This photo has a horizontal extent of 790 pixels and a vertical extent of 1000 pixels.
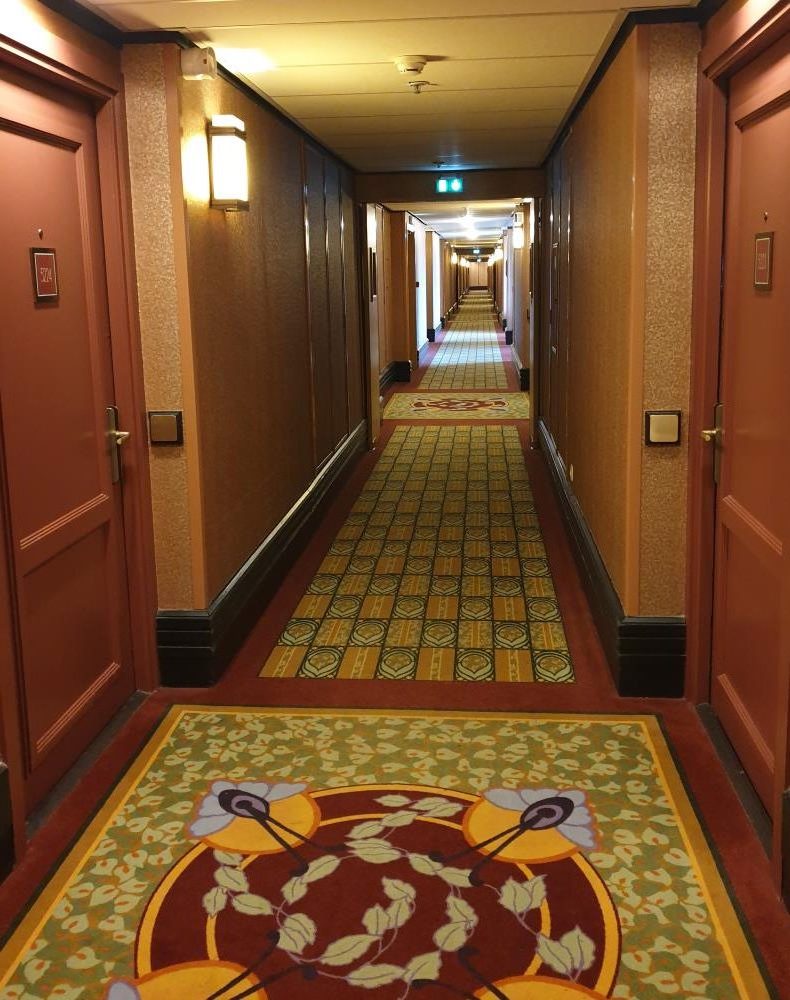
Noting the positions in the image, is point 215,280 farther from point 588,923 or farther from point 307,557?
point 588,923

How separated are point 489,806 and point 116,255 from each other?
2317 mm

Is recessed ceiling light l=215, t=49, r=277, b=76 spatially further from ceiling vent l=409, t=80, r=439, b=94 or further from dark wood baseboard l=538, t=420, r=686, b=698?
dark wood baseboard l=538, t=420, r=686, b=698

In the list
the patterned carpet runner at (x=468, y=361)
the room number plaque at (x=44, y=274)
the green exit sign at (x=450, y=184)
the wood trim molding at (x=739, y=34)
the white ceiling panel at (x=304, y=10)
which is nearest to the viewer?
the wood trim molding at (x=739, y=34)

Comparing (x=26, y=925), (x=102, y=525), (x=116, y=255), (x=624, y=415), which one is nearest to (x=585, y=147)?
(x=624, y=415)

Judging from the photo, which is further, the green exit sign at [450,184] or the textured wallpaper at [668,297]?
the green exit sign at [450,184]

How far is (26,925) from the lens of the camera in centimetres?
250

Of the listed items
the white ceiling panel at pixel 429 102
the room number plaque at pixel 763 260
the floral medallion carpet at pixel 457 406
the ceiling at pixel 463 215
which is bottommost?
the floral medallion carpet at pixel 457 406

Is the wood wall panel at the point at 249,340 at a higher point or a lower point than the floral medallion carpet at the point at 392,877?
higher

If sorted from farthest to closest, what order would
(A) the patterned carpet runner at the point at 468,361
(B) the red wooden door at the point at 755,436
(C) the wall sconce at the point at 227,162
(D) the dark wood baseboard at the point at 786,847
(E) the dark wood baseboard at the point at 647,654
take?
(A) the patterned carpet runner at the point at 468,361, (C) the wall sconce at the point at 227,162, (E) the dark wood baseboard at the point at 647,654, (B) the red wooden door at the point at 755,436, (D) the dark wood baseboard at the point at 786,847

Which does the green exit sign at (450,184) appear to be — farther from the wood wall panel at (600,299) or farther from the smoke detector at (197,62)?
the smoke detector at (197,62)

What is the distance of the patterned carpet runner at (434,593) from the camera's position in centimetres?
421

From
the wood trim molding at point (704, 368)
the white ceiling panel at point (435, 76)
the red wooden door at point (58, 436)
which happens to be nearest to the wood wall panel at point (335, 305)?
the white ceiling panel at point (435, 76)

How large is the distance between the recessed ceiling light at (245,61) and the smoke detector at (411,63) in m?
0.54

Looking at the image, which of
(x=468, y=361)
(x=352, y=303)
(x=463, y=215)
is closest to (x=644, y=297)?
(x=352, y=303)
